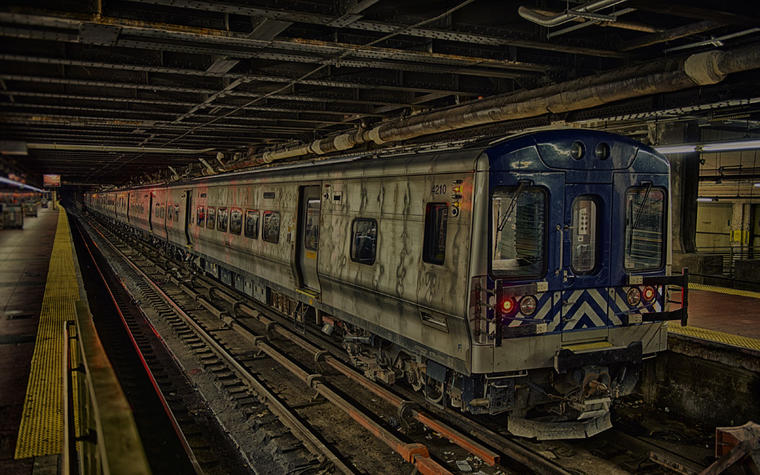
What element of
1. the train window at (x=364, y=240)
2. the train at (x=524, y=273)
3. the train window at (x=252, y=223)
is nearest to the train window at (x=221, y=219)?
the train window at (x=252, y=223)

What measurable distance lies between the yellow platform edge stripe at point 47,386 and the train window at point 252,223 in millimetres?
3630

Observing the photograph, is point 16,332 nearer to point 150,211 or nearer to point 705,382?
A: point 705,382

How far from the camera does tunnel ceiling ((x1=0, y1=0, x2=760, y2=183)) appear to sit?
6438mm

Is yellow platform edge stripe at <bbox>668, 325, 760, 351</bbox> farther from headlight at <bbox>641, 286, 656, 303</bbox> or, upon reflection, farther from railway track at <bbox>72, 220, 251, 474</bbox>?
railway track at <bbox>72, 220, 251, 474</bbox>

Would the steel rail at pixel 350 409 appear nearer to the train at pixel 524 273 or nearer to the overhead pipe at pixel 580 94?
the train at pixel 524 273

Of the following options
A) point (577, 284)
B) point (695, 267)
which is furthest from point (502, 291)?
point (695, 267)

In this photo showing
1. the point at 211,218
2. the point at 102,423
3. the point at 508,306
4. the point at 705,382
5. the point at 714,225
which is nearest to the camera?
the point at 102,423

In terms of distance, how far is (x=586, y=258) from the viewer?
6.34 m

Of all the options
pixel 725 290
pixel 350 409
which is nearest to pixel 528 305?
pixel 350 409

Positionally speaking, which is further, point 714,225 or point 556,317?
point 714,225

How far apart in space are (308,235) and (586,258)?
489 cm

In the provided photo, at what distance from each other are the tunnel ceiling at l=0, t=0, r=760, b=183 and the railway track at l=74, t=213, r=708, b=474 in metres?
4.50

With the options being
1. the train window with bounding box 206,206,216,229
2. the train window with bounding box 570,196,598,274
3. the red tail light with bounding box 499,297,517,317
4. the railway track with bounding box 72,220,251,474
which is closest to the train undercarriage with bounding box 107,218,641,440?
Answer: the red tail light with bounding box 499,297,517,317

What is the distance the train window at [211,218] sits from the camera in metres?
15.6
